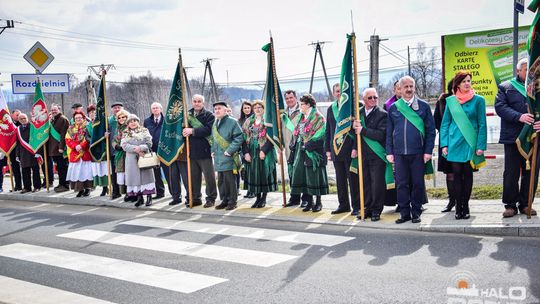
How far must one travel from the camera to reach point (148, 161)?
39.0 feet

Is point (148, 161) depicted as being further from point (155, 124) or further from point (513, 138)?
point (513, 138)

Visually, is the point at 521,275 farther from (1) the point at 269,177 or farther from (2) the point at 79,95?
(2) the point at 79,95

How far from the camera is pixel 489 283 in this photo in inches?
227

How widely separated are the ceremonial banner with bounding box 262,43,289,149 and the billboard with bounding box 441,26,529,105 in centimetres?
701

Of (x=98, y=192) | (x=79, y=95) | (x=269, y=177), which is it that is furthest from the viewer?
(x=79, y=95)

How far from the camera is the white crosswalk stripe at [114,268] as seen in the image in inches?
254

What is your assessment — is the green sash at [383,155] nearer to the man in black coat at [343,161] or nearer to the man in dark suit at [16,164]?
the man in black coat at [343,161]

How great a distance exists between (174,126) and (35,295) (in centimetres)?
597

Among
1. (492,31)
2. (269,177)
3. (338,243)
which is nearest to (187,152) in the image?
(269,177)

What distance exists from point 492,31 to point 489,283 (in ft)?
40.3

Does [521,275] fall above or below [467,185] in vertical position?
below

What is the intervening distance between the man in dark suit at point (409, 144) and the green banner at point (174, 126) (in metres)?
4.52

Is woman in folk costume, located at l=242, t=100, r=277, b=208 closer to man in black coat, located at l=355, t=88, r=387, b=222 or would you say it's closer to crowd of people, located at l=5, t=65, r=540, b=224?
crowd of people, located at l=5, t=65, r=540, b=224

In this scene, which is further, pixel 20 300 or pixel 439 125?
pixel 439 125
